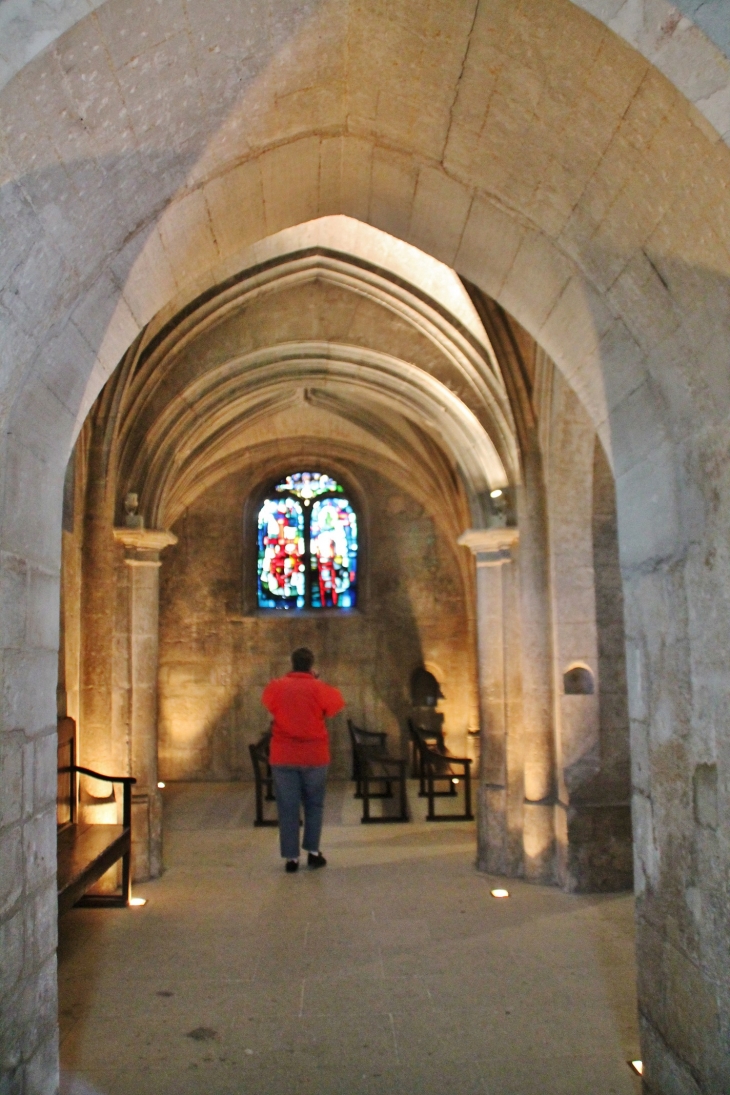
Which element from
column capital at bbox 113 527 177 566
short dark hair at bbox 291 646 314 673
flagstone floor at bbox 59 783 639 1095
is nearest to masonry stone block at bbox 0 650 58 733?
flagstone floor at bbox 59 783 639 1095

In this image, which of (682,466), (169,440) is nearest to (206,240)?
(682,466)

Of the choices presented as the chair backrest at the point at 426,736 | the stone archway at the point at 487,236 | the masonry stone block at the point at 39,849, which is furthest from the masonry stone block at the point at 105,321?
the chair backrest at the point at 426,736

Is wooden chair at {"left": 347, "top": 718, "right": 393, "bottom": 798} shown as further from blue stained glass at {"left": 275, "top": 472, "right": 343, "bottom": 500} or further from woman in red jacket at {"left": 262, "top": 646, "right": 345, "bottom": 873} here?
blue stained glass at {"left": 275, "top": 472, "right": 343, "bottom": 500}

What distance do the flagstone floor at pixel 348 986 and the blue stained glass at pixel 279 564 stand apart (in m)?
5.73

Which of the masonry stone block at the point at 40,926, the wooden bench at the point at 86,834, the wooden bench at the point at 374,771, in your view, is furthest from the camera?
the wooden bench at the point at 374,771

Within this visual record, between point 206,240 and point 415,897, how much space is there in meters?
4.44

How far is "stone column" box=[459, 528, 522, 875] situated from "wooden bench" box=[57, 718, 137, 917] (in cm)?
265

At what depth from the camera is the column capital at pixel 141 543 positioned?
22.6 ft

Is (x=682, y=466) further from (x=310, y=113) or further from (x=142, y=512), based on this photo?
(x=142, y=512)

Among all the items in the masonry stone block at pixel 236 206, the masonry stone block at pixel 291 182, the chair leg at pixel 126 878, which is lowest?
the chair leg at pixel 126 878

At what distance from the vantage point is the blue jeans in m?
6.26

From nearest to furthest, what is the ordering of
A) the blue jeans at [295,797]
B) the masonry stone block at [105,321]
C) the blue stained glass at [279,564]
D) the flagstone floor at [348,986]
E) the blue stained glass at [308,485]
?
the masonry stone block at [105,321]
the flagstone floor at [348,986]
the blue jeans at [295,797]
the blue stained glass at [279,564]
the blue stained glass at [308,485]

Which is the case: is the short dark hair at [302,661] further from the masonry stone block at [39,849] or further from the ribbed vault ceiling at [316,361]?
the masonry stone block at [39,849]

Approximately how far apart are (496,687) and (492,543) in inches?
45.6
